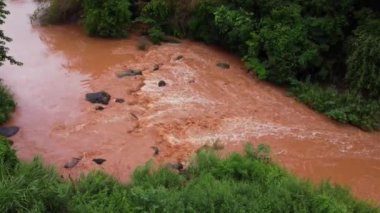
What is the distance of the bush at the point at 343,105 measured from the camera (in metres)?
9.96

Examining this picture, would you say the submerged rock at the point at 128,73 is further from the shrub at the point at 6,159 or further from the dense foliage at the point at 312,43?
the shrub at the point at 6,159

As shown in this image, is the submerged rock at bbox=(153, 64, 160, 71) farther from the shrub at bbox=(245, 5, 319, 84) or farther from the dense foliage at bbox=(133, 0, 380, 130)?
the shrub at bbox=(245, 5, 319, 84)

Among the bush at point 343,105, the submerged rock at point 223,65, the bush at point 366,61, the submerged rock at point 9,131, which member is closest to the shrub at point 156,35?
the submerged rock at point 223,65

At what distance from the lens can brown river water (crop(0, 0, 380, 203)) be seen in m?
8.70

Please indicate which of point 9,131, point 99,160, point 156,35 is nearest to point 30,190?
point 99,160

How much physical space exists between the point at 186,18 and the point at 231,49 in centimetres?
177

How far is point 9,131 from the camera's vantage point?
9.36m

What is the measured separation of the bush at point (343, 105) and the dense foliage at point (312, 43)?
0.02 metres

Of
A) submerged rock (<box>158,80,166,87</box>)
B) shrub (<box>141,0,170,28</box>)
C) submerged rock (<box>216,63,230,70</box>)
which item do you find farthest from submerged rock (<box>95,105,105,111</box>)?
shrub (<box>141,0,170,28</box>)

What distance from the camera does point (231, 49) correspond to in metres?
13.3

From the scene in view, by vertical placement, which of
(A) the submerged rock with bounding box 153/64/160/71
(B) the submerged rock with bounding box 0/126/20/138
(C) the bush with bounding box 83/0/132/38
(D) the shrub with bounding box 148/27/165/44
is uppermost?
(C) the bush with bounding box 83/0/132/38

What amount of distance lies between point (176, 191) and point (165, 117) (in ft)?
10.9

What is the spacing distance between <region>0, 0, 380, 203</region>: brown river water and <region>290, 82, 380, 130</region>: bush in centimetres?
21

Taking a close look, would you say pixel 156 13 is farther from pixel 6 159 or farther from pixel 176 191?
pixel 176 191
